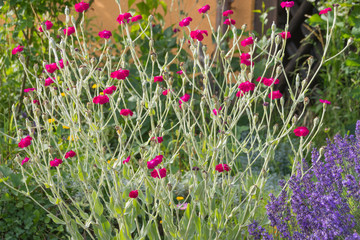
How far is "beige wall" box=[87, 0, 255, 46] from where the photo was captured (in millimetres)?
5289

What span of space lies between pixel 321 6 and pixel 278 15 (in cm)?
42

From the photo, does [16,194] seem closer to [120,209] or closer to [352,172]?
[120,209]

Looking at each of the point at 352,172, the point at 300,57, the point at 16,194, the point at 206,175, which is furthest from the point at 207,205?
the point at 300,57

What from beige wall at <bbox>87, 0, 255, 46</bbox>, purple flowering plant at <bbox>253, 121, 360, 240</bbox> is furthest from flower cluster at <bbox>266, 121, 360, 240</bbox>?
beige wall at <bbox>87, 0, 255, 46</bbox>

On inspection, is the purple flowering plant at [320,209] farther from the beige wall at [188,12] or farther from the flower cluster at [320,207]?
the beige wall at [188,12]

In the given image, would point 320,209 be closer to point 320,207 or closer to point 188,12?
point 320,207

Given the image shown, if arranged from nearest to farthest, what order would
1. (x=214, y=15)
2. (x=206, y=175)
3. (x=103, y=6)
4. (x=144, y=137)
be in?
(x=206, y=175) < (x=144, y=137) < (x=214, y=15) < (x=103, y=6)

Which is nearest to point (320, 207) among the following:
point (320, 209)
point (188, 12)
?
point (320, 209)

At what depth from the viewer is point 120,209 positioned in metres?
2.12

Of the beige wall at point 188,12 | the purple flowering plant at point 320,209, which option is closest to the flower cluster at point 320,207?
the purple flowering plant at point 320,209

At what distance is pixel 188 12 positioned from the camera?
213 inches

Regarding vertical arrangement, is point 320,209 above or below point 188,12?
below

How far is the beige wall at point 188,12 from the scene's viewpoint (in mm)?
5289

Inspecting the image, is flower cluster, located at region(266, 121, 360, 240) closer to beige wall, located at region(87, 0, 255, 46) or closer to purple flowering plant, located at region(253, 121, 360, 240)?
purple flowering plant, located at region(253, 121, 360, 240)
